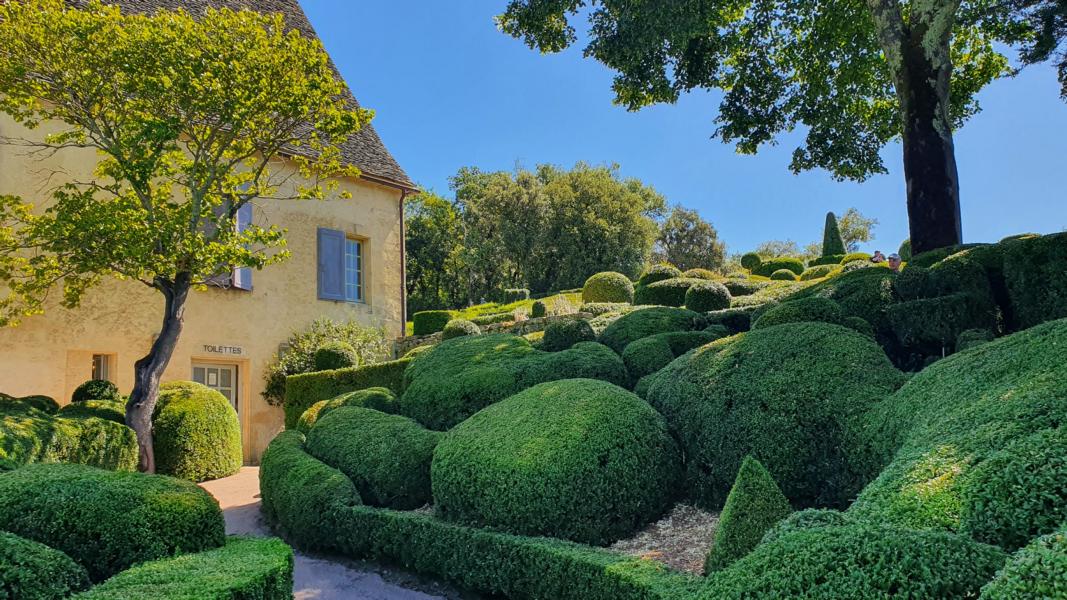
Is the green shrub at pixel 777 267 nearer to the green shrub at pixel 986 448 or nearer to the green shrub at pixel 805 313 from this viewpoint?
the green shrub at pixel 805 313

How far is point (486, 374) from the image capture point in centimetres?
841

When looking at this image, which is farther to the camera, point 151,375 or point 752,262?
point 752,262

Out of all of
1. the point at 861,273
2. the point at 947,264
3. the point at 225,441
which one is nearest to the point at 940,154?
the point at 861,273

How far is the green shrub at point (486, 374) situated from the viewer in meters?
8.10

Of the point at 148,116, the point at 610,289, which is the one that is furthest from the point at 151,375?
the point at 610,289

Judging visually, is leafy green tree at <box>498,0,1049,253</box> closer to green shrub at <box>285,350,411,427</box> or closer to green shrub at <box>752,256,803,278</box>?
green shrub at <box>285,350,411,427</box>

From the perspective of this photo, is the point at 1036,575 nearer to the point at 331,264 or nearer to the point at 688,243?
the point at 331,264

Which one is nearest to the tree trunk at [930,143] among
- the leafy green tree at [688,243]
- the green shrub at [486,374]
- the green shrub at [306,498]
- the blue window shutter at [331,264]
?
the green shrub at [486,374]

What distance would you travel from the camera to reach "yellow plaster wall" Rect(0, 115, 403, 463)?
467 inches

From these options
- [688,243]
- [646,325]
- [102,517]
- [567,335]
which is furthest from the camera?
[688,243]

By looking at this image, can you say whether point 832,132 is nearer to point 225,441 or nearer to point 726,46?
point 726,46

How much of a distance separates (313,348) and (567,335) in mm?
7866

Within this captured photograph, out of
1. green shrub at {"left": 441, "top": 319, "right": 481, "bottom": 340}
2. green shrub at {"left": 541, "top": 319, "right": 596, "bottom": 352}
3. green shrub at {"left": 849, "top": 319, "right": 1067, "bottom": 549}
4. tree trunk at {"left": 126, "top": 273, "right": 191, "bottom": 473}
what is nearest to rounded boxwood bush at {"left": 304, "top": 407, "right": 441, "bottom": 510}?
green shrub at {"left": 541, "top": 319, "right": 596, "bottom": 352}

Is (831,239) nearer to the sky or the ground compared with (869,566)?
nearer to the sky
